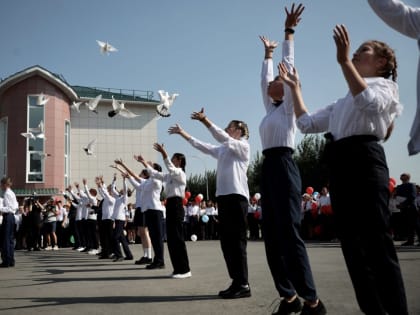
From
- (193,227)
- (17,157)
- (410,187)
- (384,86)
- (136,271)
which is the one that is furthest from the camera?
(17,157)

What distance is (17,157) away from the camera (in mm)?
37219

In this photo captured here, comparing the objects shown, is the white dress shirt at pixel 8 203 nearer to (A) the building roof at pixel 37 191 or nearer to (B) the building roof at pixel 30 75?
(A) the building roof at pixel 37 191

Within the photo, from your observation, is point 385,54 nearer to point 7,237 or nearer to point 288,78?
point 288,78

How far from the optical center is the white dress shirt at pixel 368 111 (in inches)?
115

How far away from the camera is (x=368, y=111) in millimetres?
2947

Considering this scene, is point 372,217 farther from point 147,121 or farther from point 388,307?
point 147,121

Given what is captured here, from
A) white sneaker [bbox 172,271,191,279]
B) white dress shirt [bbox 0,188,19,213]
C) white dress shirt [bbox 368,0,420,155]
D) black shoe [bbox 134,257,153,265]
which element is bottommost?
black shoe [bbox 134,257,153,265]

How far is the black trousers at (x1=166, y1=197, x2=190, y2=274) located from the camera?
780 centimetres

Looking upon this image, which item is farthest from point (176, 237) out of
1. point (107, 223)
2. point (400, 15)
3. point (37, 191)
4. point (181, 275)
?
point (37, 191)

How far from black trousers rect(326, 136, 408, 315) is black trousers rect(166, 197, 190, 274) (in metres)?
5.03

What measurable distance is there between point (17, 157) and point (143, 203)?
102ft

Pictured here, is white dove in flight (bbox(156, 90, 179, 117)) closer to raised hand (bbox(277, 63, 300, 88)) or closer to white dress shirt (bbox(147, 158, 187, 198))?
white dress shirt (bbox(147, 158, 187, 198))

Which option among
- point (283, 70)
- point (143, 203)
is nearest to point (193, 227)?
point (143, 203)

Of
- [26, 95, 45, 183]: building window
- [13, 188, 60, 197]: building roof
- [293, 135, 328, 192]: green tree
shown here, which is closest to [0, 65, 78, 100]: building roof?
[26, 95, 45, 183]: building window
